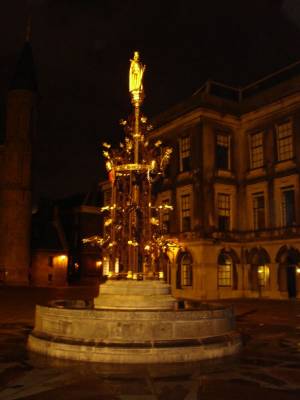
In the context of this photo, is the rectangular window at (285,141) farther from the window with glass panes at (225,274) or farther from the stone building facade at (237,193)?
the window with glass panes at (225,274)

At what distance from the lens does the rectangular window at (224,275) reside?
118ft

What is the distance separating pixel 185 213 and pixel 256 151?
7.27 meters

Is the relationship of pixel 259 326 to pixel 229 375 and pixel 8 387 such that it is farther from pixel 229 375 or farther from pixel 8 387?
pixel 8 387

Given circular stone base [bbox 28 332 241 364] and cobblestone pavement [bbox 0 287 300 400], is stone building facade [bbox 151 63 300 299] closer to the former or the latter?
cobblestone pavement [bbox 0 287 300 400]

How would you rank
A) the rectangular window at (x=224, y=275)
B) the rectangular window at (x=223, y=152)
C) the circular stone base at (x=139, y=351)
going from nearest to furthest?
the circular stone base at (x=139, y=351) < the rectangular window at (x=224, y=275) < the rectangular window at (x=223, y=152)

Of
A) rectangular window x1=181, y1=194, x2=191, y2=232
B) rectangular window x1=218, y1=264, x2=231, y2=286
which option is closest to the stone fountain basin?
rectangular window x1=218, y1=264, x2=231, y2=286

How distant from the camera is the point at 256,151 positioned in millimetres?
37312

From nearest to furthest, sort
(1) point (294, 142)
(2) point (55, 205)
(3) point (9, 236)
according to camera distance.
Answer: (1) point (294, 142) → (3) point (9, 236) → (2) point (55, 205)

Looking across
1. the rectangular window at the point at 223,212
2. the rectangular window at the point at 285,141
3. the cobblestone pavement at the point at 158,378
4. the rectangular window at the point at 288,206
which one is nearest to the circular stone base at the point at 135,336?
the cobblestone pavement at the point at 158,378

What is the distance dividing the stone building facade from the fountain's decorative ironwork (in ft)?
66.3

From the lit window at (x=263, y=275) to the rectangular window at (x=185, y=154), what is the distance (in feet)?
30.8

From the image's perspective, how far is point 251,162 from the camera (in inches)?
1480

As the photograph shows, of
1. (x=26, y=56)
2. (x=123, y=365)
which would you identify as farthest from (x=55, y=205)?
(x=123, y=365)

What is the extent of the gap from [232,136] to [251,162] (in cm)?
259
